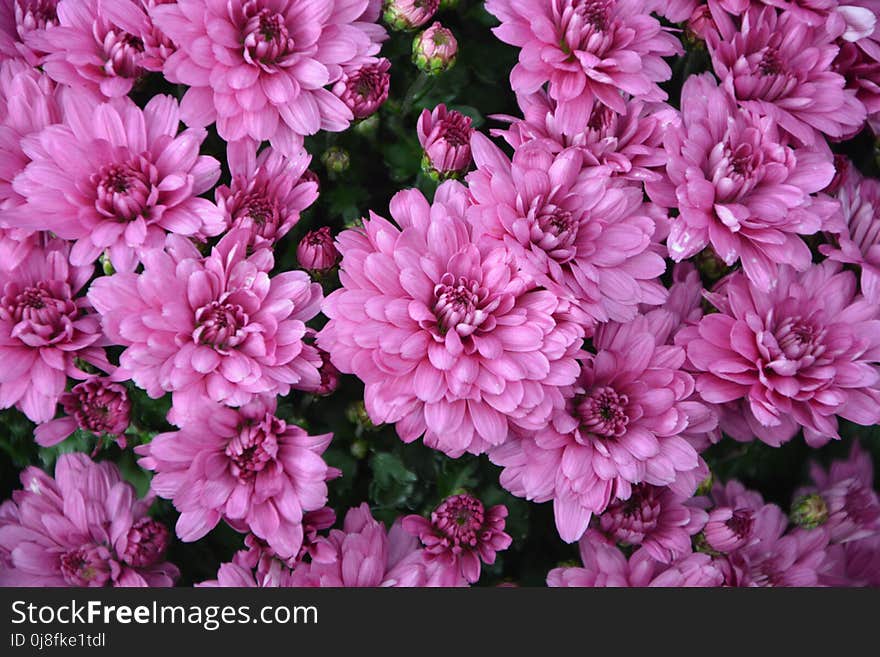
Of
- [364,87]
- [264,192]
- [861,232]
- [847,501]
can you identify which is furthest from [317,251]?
[847,501]

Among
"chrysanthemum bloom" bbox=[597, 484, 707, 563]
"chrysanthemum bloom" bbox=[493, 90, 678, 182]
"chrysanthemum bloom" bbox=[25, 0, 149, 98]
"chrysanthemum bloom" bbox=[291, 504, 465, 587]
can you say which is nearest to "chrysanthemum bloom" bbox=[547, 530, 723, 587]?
"chrysanthemum bloom" bbox=[597, 484, 707, 563]

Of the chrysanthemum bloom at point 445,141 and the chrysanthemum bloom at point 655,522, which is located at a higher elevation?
the chrysanthemum bloom at point 445,141

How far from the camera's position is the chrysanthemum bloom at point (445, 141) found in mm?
872

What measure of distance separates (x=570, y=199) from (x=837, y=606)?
20.2 inches

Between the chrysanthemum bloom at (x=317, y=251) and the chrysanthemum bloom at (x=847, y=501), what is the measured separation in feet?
2.18

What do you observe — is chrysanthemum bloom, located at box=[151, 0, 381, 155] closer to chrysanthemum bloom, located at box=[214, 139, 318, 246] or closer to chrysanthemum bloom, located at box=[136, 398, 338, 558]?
chrysanthemum bloom, located at box=[214, 139, 318, 246]

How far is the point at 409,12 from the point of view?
0.91 meters

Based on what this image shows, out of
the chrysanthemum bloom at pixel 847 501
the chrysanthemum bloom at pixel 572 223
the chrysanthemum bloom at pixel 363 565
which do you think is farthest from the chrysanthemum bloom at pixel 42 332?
the chrysanthemum bloom at pixel 847 501

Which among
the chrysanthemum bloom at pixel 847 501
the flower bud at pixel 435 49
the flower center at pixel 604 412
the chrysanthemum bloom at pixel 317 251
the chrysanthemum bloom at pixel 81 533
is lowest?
the chrysanthemum bloom at pixel 847 501

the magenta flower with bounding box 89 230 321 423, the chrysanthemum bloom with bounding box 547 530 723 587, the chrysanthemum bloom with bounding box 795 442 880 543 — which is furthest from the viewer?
the chrysanthemum bloom with bounding box 795 442 880 543

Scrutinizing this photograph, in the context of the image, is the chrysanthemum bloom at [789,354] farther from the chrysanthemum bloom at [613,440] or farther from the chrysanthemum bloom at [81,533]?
the chrysanthemum bloom at [81,533]

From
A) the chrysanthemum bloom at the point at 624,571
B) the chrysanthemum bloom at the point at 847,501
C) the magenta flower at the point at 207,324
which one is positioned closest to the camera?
the magenta flower at the point at 207,324

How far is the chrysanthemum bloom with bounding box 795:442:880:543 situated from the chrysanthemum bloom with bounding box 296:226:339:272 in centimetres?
66

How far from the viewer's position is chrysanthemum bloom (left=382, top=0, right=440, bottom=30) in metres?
0.91
